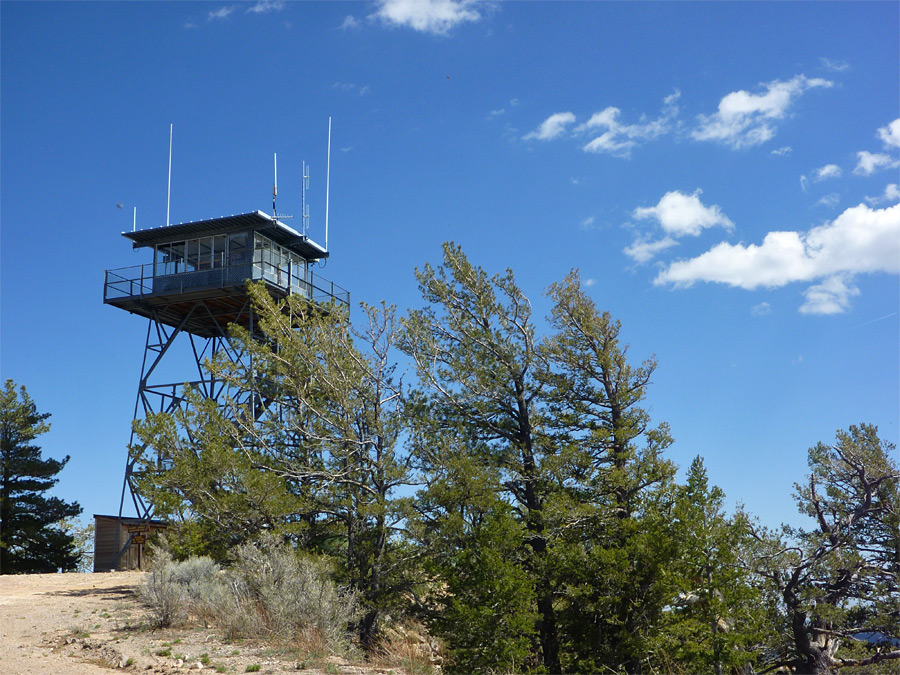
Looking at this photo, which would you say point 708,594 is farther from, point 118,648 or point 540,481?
point 118,648

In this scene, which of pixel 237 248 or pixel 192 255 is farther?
pixel 192 255

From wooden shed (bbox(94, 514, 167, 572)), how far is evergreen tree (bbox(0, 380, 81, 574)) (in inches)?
251

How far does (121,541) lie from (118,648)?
16237mm

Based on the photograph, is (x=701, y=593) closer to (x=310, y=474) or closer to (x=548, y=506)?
(x=548, y=506)

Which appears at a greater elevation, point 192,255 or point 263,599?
point 192,255

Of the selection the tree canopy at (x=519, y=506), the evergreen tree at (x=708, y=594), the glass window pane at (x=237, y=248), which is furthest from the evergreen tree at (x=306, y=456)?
the glass window pane at (x=237, y=248)

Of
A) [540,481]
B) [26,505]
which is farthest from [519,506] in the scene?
[26,505]

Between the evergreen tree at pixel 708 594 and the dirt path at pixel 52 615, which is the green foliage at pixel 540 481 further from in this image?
the dirt path at pixel 52 615

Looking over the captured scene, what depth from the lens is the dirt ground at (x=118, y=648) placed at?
456 inches

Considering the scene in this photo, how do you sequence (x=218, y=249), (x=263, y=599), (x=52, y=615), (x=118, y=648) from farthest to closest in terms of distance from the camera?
(x=218, y=249) < (x=52, y=615) < (x=263, y=599) < (x=118, y=648)

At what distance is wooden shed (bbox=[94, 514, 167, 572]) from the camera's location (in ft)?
88.9

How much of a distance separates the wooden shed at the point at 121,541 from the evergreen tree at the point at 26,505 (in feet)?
20.9

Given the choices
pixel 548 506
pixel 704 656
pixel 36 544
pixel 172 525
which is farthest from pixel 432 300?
pixel 36 544

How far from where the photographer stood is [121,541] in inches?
1088
